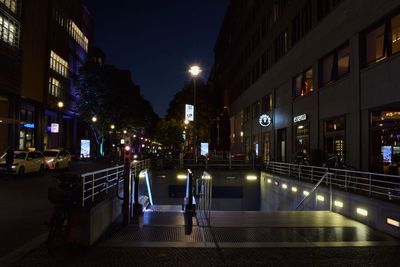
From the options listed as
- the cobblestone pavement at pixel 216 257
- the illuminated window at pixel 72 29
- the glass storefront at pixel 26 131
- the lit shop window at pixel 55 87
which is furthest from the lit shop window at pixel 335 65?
the illuminated window at pixel 72 29

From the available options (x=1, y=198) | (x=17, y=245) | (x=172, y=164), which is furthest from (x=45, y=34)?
(x=17, y=245)

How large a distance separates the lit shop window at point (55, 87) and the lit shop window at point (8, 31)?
1227 centimetres

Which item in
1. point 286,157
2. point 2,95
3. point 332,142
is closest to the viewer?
point 332,142

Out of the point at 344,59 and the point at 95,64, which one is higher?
the point at 95,64

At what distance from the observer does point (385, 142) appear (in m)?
18.0

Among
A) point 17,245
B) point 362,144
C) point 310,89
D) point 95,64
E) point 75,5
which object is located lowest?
point 17,245

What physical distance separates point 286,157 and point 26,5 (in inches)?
1166

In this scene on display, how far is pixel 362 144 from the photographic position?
63.9 ft

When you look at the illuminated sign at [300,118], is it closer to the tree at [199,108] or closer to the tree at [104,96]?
the tree at [199,108]

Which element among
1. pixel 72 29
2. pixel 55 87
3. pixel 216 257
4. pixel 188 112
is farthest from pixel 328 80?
pixel 72 29

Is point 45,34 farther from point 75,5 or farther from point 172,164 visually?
point 172,164

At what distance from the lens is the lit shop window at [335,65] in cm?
2188

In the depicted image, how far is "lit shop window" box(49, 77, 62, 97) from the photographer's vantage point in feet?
175

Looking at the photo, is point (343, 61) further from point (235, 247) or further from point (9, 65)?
point (9, 65)
